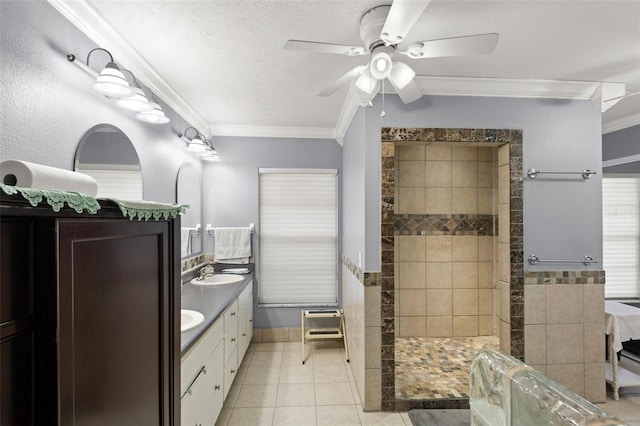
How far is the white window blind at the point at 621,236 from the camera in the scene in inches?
132

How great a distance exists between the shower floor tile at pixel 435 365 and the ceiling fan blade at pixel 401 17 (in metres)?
2.44

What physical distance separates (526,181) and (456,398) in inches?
70.7

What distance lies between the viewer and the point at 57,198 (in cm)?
60

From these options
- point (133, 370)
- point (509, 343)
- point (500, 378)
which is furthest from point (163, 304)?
point (509, 343)

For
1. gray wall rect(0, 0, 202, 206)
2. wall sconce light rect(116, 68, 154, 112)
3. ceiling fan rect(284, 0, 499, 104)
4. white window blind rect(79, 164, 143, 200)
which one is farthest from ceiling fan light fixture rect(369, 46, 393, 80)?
white window blind rect(79, 164, 143, 200)

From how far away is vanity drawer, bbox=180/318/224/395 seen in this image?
148 centimetres

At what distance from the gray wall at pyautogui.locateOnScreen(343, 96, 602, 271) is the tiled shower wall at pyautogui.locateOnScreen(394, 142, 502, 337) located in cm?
112

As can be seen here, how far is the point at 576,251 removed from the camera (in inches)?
93.5

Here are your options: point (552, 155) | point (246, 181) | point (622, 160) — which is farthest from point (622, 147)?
point (246, 181)

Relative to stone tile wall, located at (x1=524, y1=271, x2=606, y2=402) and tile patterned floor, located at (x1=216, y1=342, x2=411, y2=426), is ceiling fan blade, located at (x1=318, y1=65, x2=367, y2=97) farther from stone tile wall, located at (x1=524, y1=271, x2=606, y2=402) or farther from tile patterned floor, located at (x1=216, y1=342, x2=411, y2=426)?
tile patterned floor, located at (x1=216, y1=342, x2=411, y2=426)

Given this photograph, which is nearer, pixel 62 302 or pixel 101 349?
pixel 62 302

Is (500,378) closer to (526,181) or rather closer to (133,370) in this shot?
(133,370)

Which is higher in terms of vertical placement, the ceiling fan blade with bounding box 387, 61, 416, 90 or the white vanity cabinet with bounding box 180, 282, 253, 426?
the ceiling fan blade with bounding box 387, 61, 416, 90

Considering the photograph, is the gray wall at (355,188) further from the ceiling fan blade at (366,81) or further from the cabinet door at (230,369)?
the cabinet door at (230,369)
